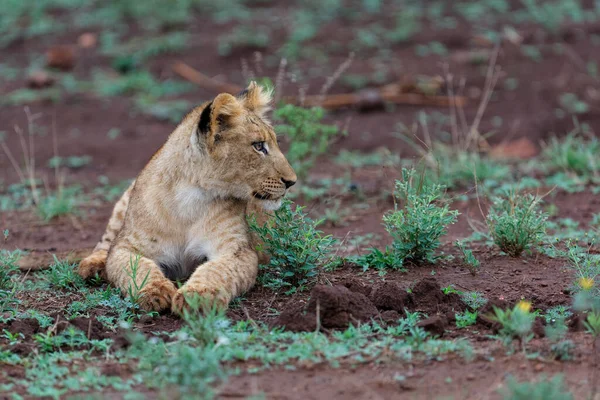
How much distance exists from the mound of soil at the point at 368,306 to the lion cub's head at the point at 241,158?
76cm

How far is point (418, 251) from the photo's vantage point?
6000 mm

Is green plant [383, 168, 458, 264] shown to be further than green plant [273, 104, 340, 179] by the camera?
No

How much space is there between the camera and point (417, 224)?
19.3 feet

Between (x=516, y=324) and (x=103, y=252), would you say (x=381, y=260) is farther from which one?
(x=103, y=252)

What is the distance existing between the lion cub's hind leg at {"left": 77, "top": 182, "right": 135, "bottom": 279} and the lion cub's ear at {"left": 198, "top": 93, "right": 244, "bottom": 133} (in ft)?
3.89

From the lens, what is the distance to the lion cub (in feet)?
18.4

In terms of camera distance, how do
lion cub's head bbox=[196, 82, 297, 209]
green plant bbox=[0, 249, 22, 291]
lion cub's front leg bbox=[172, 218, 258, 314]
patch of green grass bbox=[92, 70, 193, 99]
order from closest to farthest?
1. lion cub's front leg bbox=[172, 218, 258, 314]
2. lion cub's head bbox=[196, 82, 297, 209]
3. green plant bbox=[0, 249, 22, 291]
4. patch of green grass bbox=[92, 70, 193, 99]

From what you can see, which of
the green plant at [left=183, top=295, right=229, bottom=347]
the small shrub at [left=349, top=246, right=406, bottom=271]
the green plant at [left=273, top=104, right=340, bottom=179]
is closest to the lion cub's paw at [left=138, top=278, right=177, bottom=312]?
the green plant at [left=183, top=295, right=229, bottom=347]

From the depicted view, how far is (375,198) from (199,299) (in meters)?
3.71

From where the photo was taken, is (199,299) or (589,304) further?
(199,299)

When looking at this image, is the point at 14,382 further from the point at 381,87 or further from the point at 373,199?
the point at 381,87

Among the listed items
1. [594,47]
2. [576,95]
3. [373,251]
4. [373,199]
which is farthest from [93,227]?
[594,47]

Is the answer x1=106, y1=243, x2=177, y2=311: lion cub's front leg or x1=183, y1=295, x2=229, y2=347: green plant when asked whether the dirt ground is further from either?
x1=183, y1=295, x2=229, y2=347: green plant

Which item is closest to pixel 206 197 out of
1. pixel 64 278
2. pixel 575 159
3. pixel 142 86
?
pixel 64 278
